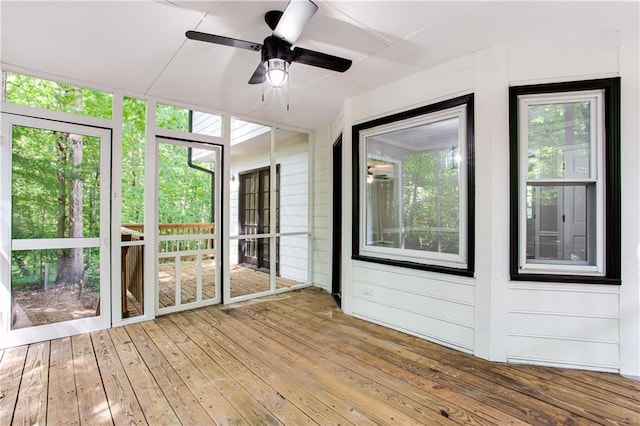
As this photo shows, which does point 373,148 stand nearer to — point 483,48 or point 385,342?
point 483,48

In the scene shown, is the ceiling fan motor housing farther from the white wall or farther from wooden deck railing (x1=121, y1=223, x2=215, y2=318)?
wooden deck railing (x1=121, y1=223, x2=215, y2=318)

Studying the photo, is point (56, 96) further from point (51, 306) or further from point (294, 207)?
point (294, 207)

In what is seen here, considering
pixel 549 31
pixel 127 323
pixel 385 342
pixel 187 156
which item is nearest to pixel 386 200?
pixel 385 342

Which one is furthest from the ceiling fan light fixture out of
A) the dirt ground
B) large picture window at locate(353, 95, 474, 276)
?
the dirt ground

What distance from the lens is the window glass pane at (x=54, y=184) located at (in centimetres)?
301

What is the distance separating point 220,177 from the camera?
4.25 m

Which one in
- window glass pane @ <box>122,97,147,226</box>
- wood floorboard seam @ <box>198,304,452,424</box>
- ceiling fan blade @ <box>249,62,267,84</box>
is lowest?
wood floorboard seam @ <box>198,304,452,424</box>

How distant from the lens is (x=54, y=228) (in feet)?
10.4

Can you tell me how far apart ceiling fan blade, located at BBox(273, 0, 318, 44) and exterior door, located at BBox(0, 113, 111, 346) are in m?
2.58

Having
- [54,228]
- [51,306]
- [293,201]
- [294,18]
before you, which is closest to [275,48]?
[294,18]

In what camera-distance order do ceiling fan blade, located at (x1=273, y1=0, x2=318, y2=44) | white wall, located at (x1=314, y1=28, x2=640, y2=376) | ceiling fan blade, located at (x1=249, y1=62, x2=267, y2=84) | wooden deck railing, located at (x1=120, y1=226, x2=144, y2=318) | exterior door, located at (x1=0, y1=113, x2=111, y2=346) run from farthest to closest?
1. wooden deck railing, located at (x1=120, y1=226, x2=144, y2=318)
2. exterior door, located at (x1=0, y1=113, x2=111, y2=346)
3. white wall, located at (x1=314, y1=28, x2=640, y2=376)
4. ceiling fan blade, located at (x1=249, y1=62, x2=267, y2=84)
5. ceiling fan blade, located at (x1=273, y1=0, x2=318, y2=44)

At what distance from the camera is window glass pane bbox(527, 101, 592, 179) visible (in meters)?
2.55

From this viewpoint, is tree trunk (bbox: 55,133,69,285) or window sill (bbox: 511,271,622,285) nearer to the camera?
window sill (bbox: 511,271,622,285)

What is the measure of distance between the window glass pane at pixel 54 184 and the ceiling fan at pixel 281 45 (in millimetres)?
2341
